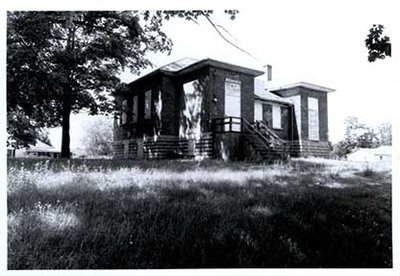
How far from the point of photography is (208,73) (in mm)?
8453

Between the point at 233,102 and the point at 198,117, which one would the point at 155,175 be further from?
the point at 233,102

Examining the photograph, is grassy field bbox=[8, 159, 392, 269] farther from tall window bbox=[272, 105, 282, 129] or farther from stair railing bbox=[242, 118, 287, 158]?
tall window bbox=[272, 105, 282, 129]

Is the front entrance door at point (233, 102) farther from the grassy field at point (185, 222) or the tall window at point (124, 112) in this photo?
the grassy field at point (185, 222)

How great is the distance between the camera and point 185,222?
3297 millimetres

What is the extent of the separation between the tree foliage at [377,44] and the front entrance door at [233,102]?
16.0ft

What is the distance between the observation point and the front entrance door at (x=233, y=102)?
9.11 metres

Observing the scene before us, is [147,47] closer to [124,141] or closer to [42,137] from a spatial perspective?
[42,137]

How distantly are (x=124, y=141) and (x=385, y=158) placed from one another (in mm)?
5285

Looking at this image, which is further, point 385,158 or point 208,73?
point 208,73

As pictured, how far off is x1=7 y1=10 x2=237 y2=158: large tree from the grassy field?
37.8 inches

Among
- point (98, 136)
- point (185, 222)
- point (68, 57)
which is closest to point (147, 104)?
point (98, 136)

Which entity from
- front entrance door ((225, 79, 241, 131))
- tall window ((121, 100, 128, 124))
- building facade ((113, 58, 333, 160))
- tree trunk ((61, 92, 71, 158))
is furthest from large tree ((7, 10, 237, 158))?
front entrance door ((225, 79, 241, 131))

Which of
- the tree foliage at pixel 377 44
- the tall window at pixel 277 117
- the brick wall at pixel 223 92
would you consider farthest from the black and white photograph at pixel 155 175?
the tall window at pixel 277 117
